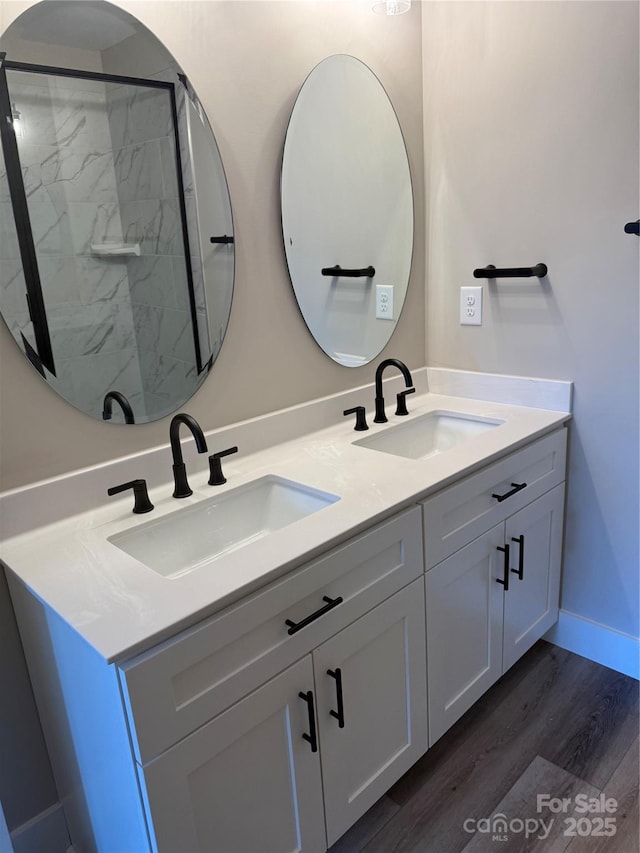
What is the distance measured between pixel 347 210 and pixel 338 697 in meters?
1.37

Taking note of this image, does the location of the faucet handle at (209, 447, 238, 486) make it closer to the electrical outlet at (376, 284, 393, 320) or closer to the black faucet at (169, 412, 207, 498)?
the black faucet at (169, 412, 207, 498)

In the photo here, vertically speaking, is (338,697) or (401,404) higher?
(401,404)

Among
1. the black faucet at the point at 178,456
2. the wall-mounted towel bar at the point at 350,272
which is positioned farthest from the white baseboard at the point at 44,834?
the wall-mounted towel bar at the point at 350,272

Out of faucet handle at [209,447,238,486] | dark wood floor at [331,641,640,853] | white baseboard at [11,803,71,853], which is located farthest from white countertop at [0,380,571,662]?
dark wood floor at [331,641,640,853]

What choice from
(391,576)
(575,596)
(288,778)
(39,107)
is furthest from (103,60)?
(575,596)

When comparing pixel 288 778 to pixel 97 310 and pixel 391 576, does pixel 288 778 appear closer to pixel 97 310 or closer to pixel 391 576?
pixel 391 576

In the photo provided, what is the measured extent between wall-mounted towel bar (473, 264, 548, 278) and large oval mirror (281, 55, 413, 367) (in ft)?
0.86

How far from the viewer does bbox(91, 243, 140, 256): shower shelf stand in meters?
1.31

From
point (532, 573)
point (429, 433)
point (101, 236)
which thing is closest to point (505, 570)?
point (532, 573)

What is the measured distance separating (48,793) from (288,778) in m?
0.65

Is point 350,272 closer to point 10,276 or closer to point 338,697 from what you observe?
point 10,276

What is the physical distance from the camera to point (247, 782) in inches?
43.9

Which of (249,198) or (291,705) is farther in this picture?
(249,198)

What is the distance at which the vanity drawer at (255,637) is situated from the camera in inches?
36.6
